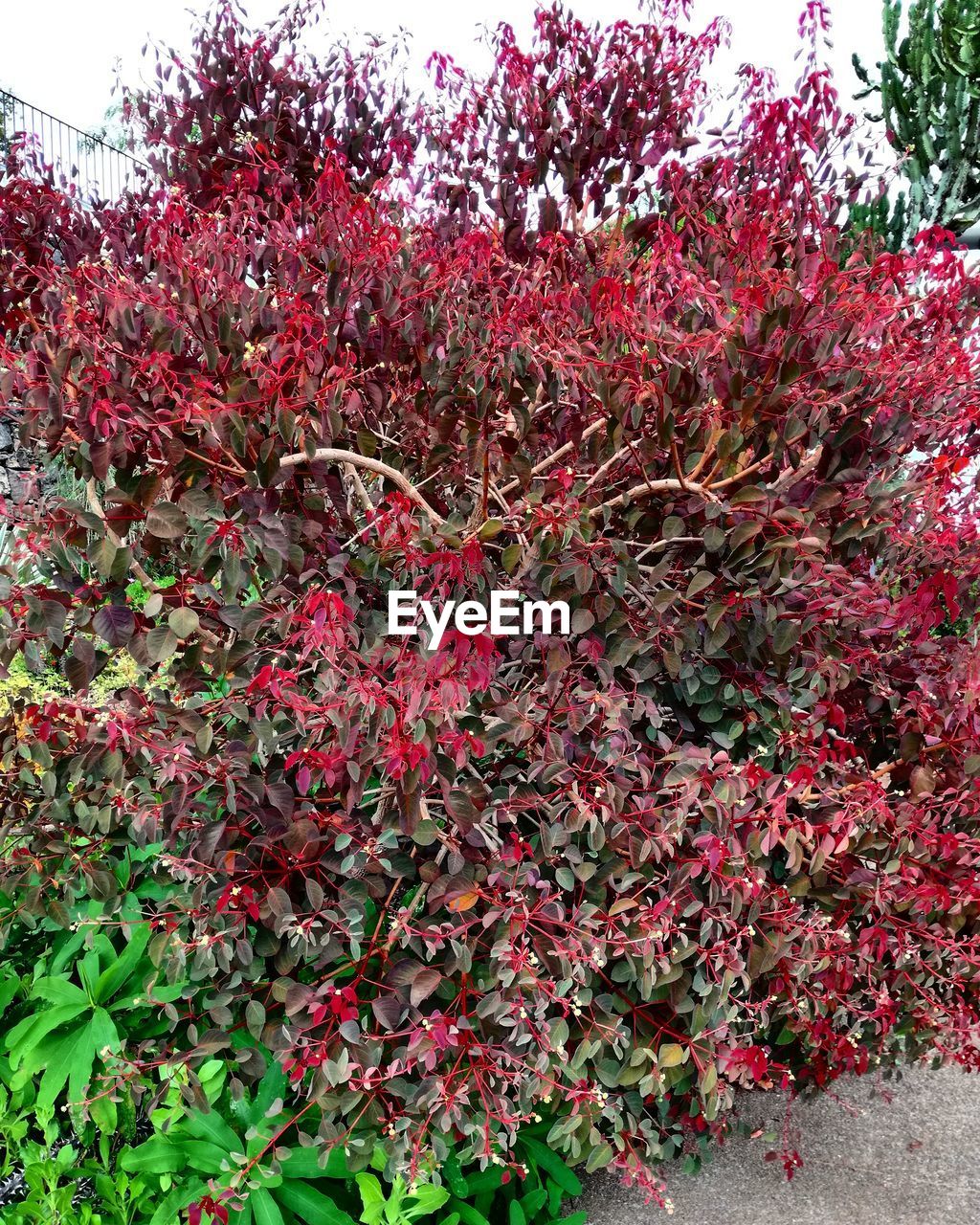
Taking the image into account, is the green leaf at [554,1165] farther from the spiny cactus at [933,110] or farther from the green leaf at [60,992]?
the spiny cactus at [933,110]

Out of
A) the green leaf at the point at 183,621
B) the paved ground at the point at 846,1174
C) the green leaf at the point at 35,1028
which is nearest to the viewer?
the green leaf at the point at 183,621

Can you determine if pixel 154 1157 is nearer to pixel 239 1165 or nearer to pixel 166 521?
pixel 239 1165

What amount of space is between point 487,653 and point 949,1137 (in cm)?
235

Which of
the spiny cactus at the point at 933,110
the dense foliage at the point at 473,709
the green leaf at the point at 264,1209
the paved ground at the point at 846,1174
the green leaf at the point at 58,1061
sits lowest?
the paved ground at the point at 846,1174

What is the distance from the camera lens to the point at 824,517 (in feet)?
8.52

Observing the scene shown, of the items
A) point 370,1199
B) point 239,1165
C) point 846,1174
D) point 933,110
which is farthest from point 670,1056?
point 933,110

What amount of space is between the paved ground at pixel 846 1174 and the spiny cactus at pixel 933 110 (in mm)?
6514

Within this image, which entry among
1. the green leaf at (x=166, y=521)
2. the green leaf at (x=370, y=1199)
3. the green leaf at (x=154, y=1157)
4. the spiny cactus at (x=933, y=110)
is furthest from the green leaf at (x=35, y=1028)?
the spiny cactus at (x=933, y=110)

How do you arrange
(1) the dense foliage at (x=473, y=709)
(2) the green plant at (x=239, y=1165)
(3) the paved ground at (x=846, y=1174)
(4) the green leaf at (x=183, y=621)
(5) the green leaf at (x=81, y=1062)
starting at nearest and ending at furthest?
(4) the green leaf at (x=183, y=621), (1) the dense foliage at (x=473, y=709), (2) the green plant at (x=239, y=1165), (5) the green leaf at (x=81, y=1062), (3) the paved ground at (x=846, y=1174)

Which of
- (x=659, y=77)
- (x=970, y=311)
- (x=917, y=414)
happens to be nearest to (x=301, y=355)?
(x=917, y=414)

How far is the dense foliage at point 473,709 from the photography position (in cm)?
201

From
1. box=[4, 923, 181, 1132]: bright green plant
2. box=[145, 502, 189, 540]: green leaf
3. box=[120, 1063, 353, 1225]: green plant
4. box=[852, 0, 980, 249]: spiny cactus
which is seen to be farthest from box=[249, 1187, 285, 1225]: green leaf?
box=[852, 0, 980, 249]: spiny cactus

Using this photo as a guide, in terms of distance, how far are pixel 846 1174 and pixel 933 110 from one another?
8.19m

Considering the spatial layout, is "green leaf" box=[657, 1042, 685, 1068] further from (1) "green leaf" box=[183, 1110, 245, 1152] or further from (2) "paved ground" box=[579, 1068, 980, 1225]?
(1) "green leaf" box=[183, 1110, 245, 1152]
